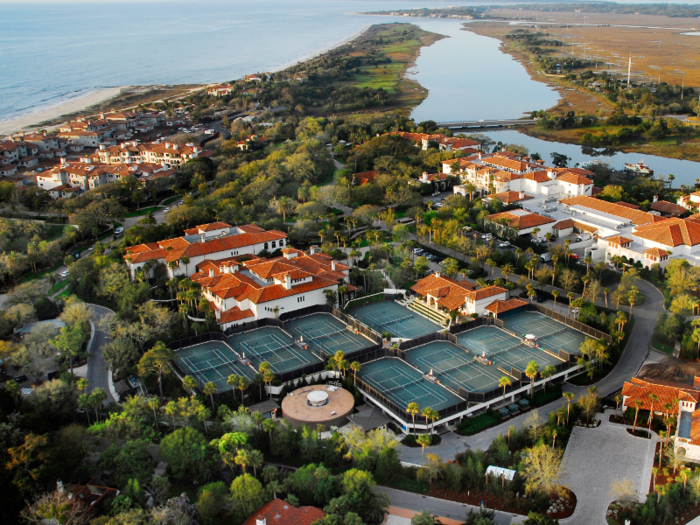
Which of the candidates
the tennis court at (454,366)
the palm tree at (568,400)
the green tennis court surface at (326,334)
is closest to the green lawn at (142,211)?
the green tennis court surface at (326,334)

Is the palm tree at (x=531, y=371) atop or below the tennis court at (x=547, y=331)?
atop

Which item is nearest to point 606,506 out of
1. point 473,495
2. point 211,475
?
point 473,495

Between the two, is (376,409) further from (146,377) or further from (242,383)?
(146,377)

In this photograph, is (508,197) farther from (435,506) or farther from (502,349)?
(435,506)

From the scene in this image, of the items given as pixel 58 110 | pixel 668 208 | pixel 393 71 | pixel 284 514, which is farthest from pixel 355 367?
pixel 393 71

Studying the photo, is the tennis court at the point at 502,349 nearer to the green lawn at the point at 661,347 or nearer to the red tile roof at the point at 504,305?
the red tile roof at the point at 504,305

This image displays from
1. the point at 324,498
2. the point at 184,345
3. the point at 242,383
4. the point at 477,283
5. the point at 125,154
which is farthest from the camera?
the point at 125,154
